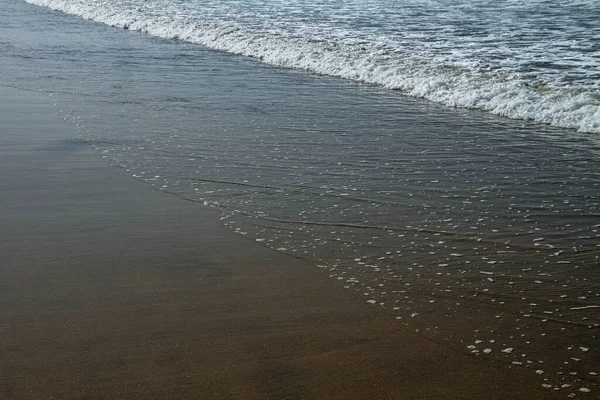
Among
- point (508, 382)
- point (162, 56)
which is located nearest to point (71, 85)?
point (162, 56)

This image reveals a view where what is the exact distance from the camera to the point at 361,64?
45.2 ft

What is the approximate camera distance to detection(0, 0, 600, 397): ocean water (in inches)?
183

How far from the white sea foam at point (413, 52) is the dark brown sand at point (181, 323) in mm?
6089

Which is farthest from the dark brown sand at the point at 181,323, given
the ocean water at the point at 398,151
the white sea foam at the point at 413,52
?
the white sea foam at the point at 413,52

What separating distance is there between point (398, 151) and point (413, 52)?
714 cm

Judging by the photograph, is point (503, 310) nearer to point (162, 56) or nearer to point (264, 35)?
point (162, 56)

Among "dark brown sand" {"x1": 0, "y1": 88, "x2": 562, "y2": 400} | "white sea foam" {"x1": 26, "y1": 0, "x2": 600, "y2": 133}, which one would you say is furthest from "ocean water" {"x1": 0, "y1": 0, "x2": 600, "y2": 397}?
"dark brown sand" {"x1": 0, "y1": 88, "x2": 562, "y2": 400}

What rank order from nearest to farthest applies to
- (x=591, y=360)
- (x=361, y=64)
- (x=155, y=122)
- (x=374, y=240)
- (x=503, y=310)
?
(x=591, y=360) < (x=503, y=310) < (x=374, y=240) < (x=155, y=122) < (x=361, y=64)

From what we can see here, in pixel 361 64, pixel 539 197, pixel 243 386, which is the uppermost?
pixel 361 64

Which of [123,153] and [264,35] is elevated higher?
[264,35]

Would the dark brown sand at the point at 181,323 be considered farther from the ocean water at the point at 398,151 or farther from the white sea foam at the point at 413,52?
the white sea foam at the point at 413,52

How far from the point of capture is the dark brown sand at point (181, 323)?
3.69m

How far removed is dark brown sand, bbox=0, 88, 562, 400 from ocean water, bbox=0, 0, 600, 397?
238 mm

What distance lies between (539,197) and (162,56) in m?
10.4
